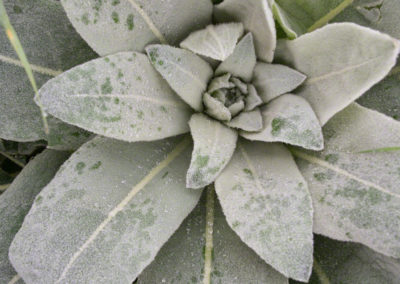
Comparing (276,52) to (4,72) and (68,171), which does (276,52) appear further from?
(4,72)

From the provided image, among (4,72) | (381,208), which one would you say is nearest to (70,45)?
(4,72)

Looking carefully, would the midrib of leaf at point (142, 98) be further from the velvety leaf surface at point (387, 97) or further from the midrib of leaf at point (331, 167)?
the velvety leaf surface at point (387, 97)

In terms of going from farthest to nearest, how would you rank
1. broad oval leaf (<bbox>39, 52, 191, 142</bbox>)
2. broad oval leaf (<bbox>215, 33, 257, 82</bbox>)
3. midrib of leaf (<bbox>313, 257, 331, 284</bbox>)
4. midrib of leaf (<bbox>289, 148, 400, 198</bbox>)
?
1. midrib of leaf (<bbox>313, 257, 331, 284</bbox>)
2. broad oval leaf (<bbox>215, 33, 257, 82</bbox>)
3. midrib of leaf (<bbox>289, 148, 400, 198</bbox>)
4. broad oval leaf (<bbox>39, 52, 191, 142</bbox>)

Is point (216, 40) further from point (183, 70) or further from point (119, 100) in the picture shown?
point (119, 100)

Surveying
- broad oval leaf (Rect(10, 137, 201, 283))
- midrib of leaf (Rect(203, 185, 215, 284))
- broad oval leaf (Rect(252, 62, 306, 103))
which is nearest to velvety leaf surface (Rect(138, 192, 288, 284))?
midrib of leaf (Rect(203, 185, 215, 284))

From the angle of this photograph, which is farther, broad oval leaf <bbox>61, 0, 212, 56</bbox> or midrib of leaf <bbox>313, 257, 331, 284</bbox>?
midrib of leaf <bbox>313, 257, 331, 284</bbox>

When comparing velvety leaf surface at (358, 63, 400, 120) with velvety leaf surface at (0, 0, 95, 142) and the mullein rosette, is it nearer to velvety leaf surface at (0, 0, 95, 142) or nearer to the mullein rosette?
the mullein rosette
